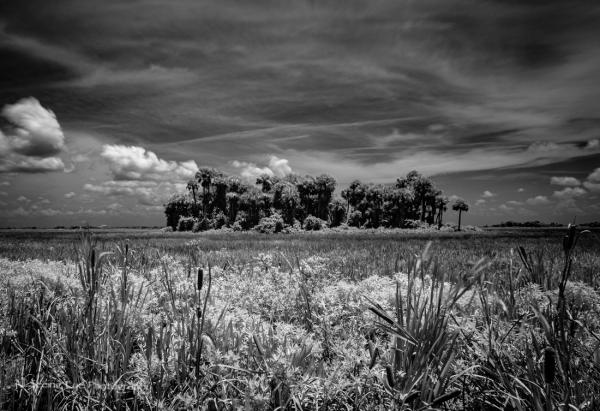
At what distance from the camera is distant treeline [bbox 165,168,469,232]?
76250mm

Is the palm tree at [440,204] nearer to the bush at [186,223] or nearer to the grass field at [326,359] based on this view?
the bush at [186,223]

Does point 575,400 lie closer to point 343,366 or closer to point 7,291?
point 343,366

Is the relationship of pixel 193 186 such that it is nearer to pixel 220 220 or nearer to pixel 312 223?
pixel 220 220

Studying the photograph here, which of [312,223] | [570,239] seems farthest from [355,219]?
[570,239]

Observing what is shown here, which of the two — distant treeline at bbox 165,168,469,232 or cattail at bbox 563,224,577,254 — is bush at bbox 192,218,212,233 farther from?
cattail at bbox 563,224,577,254

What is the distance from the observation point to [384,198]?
86.1m

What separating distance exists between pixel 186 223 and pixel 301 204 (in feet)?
94.9

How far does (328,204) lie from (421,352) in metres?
82.2

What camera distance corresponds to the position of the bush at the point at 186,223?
79938mm

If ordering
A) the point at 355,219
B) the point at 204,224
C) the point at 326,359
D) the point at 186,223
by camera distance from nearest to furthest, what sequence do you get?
the point at 326,359 < the point at 204,224 < the point at 186,223 < the point at 355,219

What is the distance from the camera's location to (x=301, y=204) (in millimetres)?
80500

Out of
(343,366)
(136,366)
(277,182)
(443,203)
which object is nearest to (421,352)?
(343,366)

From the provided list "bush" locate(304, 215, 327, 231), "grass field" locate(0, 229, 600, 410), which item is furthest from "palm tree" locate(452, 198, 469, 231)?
"grass field" locate(0, 229, 600, 410)

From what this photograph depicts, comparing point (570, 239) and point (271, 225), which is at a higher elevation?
point (570, 239)
